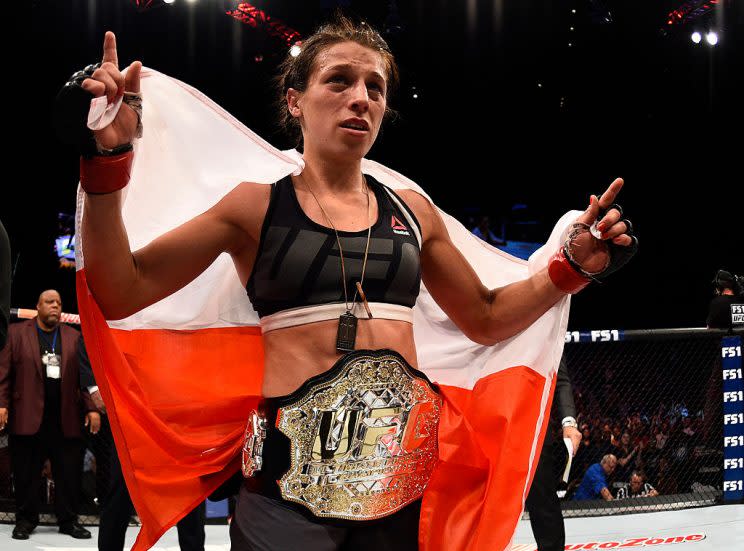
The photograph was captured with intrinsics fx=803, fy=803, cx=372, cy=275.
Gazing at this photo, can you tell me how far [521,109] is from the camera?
11.0 metres

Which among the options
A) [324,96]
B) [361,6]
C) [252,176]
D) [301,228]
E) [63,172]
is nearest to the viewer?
[301,228]

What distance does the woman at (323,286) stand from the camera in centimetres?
137

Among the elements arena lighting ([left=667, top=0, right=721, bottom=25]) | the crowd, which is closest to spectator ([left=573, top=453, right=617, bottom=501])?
the crowd

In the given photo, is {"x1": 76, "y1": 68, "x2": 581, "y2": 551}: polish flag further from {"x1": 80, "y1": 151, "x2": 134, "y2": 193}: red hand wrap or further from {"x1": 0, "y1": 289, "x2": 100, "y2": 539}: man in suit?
{"x1": 0, "y1": 289, "x2": 100, "y2": 539}: man in suit

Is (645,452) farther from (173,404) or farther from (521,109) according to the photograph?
(521,109)

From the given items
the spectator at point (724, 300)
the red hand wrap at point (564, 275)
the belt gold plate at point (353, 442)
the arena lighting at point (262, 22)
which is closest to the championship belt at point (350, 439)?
A: the belt gold plate at point (353, 442)

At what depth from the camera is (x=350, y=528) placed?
1382mm

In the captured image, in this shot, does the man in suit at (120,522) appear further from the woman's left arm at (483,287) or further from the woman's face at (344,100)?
the woman's face at (344,100)

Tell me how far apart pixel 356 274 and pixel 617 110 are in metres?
10.2

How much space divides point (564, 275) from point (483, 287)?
0.19m

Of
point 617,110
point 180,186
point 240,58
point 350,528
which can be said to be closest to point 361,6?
point 240,58

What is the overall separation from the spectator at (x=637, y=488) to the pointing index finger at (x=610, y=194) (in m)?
4.75

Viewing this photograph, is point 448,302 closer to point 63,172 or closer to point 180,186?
point 180,186

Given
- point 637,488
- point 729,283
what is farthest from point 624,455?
point 729,283
